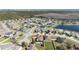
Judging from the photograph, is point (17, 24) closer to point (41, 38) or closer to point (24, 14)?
point (24, 14)

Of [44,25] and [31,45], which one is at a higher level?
[44,25]

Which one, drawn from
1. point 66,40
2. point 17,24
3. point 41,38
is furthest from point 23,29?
point 66,40

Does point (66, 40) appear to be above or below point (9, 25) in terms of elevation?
below
